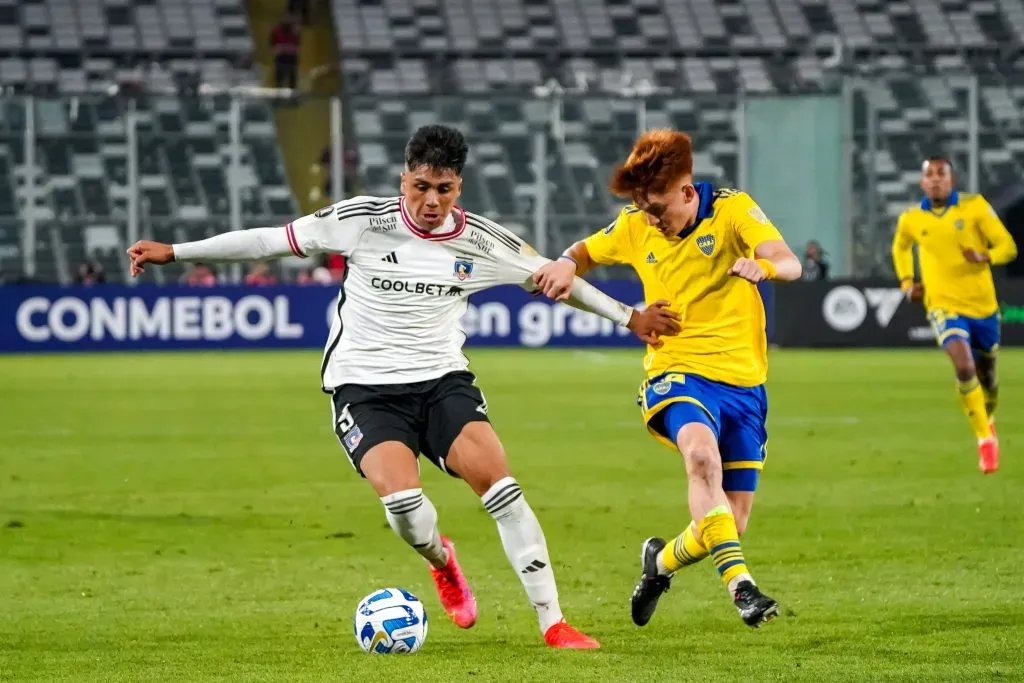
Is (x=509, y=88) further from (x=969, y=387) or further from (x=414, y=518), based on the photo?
(x=414, y=518)

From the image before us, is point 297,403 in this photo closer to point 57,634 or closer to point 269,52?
point 57,634

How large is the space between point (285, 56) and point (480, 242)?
3048cm

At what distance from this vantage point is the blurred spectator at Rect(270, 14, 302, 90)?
36531 millimetres

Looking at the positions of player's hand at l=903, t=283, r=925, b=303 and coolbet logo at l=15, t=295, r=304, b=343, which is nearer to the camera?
player's hand at l=903, t=283, r=925, b=303

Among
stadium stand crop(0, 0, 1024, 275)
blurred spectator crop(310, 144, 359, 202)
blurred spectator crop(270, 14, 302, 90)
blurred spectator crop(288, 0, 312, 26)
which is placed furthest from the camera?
blurred spectator crop(288, 0, 312, 26)

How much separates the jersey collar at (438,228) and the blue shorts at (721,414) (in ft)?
3.18

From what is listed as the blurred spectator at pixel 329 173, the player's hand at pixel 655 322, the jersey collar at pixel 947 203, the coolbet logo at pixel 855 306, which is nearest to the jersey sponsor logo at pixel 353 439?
the player's hand at pixel 655 322

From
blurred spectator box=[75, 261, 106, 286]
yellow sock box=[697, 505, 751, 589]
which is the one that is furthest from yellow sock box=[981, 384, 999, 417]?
blurred spectator box=[75, 261, 106, 286]

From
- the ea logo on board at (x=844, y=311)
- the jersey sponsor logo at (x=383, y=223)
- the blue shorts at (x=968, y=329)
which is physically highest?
the jersey sponsor logo at (x=383, y=223)

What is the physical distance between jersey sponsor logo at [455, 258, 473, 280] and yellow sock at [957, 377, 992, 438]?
7079 mm

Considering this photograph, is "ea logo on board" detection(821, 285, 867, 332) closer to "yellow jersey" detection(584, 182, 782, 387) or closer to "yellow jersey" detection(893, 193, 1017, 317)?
"yellow jersey" detection(893, 193, 1017, 317)

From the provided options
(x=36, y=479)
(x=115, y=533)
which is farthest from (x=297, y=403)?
(x=115, y=533)

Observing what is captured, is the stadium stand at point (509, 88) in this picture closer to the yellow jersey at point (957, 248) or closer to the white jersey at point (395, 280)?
the yellow jersey at point (957, 248)

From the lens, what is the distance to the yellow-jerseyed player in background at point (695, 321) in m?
6.66
